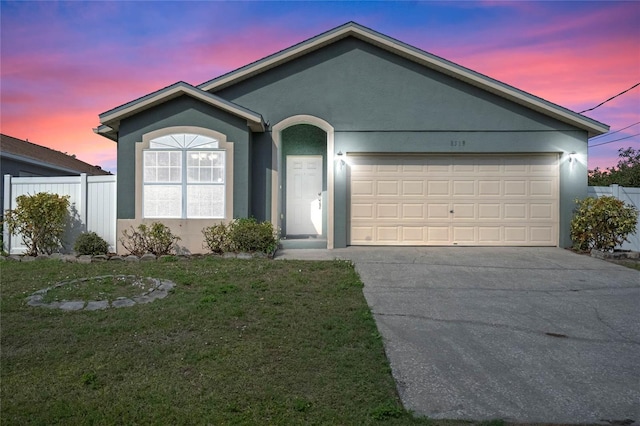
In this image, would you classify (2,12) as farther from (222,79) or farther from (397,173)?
(397,173)

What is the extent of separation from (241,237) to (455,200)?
19.2 feet

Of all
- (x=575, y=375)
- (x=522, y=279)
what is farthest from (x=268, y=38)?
(x=575, y=375)

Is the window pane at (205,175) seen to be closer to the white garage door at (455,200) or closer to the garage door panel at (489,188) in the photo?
the white garage door at (455,200)

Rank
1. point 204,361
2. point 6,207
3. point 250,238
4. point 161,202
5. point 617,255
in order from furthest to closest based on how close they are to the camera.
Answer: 1. point 6,207
2. point 161,202
3. point 617,255
4. point 250,238
5. point 204,361

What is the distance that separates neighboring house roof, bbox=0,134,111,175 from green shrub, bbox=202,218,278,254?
886 cm

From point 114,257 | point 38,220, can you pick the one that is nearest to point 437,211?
point 114,257

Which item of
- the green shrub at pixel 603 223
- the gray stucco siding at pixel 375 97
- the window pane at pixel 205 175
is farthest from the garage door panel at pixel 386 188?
the green shrub at pixel 603 223

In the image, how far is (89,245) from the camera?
9844 mm

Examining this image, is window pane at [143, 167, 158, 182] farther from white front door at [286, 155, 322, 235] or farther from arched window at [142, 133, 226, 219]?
white front door at [286, 155, 322, 235]

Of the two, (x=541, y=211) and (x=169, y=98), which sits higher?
(x=169, y=98)

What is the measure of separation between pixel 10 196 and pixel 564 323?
1232 cm

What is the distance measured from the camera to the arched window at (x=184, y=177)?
34.4 ft

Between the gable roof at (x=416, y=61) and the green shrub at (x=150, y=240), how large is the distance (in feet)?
13.0

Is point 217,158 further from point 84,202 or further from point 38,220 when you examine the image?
point 38,220
